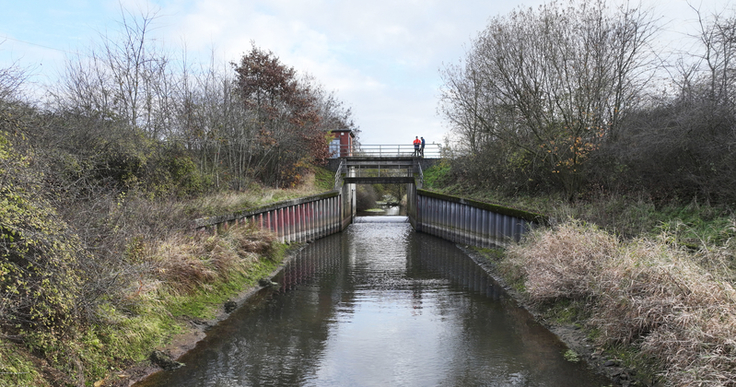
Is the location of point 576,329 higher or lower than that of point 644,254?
lower

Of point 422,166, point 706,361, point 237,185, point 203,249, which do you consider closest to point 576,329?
point 706,361

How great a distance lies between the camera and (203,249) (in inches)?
420

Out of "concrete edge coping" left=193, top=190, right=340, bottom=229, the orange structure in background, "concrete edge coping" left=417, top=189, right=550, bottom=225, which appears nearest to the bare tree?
"concrete edge coping" left=417, top=189, right=550, bottom=225

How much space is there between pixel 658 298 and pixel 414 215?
23208 mm

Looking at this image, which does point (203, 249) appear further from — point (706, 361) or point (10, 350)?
point (706, 361)

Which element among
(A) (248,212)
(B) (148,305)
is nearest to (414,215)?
(A) (248,212)

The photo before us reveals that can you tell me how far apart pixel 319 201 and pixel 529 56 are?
39.9ft

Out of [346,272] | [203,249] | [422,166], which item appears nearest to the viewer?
[203,249]

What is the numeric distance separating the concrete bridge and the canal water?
2275 millimetres

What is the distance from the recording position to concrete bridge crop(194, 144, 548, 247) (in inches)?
601

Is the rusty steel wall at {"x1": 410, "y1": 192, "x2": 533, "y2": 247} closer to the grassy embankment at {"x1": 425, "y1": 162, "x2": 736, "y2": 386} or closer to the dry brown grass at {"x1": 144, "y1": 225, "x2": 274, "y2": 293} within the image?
the grassy embankment at {"x1": 425, "y1": 162, "x2": 736, "y2": 386}

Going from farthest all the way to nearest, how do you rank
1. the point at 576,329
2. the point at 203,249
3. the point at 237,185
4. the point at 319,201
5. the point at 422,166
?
1. the point at 422,166
2. the point at 319,201
3. the point at 237,185
4. the point at 203,249
5. the point at 576,329

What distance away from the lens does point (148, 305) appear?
755 centimetres

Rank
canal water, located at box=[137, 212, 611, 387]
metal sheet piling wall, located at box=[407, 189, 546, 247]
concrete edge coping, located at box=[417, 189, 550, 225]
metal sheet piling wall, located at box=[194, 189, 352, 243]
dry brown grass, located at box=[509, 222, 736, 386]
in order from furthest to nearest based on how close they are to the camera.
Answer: metal sheet piling wall, located at box=[407, 189, 546, 247], metal sheet piling wall, located at box=[194, 189, 352, 243], concrete edge coping, located at box=[417, 189, 550, 225], canal water, located at box=[137, 212, 611, 387], dry brown grass, located at box=[509, 222, 736, 386]
